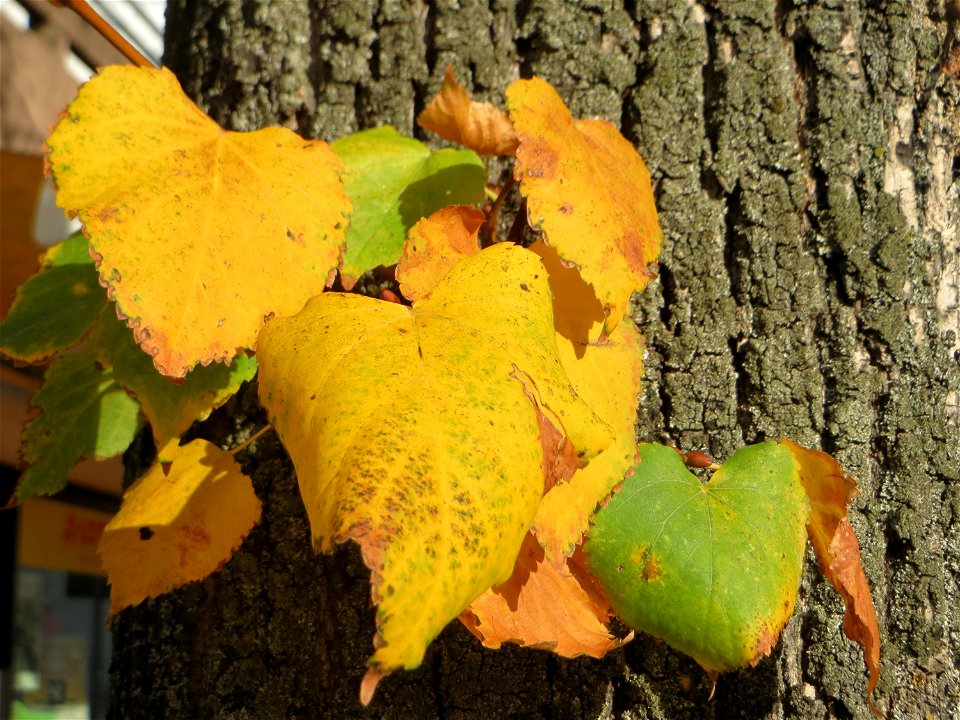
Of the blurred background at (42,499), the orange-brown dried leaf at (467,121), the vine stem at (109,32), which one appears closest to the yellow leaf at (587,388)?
the orange-brown dried leaf at (467,121)

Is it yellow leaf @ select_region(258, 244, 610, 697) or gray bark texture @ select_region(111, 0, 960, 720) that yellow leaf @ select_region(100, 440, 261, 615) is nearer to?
gray bark texture @ select_region(111, 0, 960, 720)

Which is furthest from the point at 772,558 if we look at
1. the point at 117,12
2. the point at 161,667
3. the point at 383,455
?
the point at 117,12

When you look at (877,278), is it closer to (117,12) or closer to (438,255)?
(438,255)

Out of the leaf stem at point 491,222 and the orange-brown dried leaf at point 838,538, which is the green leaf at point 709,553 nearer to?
the orange-brown dried leaf at point 838,538

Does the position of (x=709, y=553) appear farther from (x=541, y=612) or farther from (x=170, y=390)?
(x=170, y=390)

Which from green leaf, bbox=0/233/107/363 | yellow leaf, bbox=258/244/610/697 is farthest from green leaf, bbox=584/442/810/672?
green leaf, bbox=0/233/107/363

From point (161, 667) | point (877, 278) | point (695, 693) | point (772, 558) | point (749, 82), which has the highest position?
point (749, 82)

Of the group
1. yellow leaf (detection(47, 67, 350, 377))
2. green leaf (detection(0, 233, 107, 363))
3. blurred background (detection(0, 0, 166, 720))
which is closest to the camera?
yellow leaf (detection(47, 67, 350, 377))
